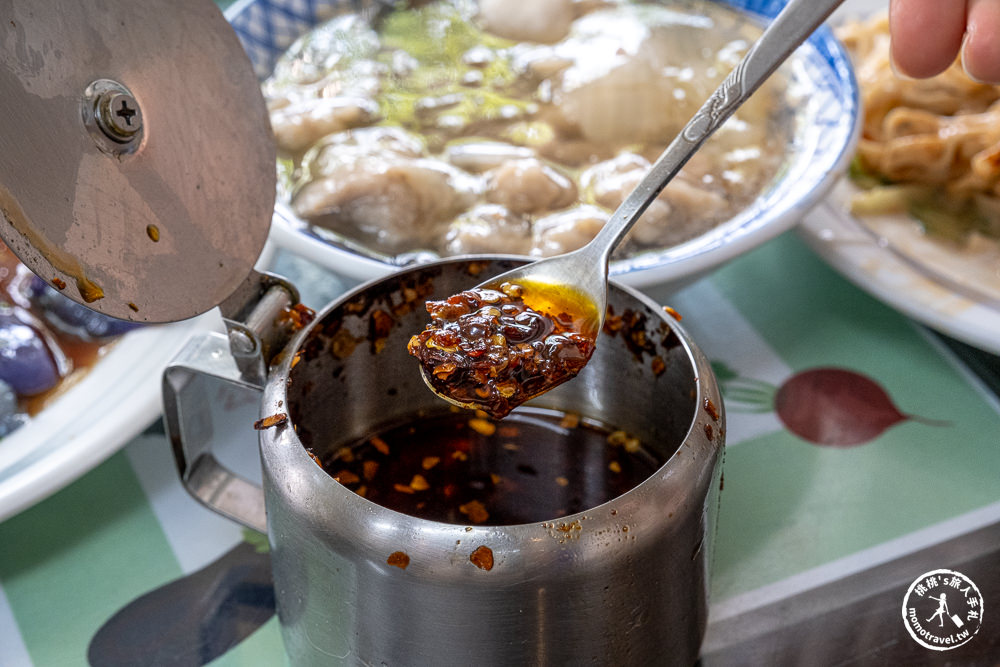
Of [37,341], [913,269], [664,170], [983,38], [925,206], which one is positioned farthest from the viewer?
[925,206]

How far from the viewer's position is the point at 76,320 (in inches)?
42.9

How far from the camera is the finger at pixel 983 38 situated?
90cm

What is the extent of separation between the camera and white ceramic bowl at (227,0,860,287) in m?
0.99

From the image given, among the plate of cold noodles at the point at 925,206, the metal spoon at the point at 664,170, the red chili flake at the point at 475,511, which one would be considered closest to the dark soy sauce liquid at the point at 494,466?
the red chili flake at the point at 475,511

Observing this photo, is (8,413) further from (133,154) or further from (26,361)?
(133,154)

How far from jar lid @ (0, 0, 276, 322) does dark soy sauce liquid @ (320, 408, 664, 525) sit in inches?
7.9

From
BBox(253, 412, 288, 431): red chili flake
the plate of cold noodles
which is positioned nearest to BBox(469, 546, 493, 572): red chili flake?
BBox(253, 412, 288, 431): red chili flake

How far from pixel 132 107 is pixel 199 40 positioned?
0.31ft

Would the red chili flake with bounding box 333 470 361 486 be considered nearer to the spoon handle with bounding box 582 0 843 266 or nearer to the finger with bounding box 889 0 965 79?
the spoon handle with bounding box 582 0 843 266

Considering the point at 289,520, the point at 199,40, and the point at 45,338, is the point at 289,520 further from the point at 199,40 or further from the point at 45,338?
the point at 45,338

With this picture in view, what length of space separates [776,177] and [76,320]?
0.82 metres

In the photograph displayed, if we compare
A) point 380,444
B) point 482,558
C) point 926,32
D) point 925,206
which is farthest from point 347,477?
point 925,206

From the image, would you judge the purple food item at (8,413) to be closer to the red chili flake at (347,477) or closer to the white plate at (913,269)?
the red chili flake at (347,477)

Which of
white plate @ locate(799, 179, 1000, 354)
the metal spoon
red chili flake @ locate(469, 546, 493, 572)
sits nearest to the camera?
red chili flake @ locate(469, 546, 493, 572)
